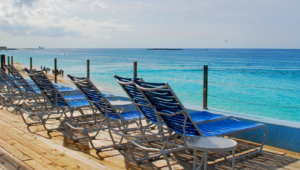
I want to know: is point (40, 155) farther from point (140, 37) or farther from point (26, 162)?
point (140, 37)

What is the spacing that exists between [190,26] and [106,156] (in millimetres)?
57734

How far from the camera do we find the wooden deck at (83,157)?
9.27 feet

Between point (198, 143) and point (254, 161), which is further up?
point (198, 143)

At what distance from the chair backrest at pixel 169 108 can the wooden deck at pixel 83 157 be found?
36 centimetres

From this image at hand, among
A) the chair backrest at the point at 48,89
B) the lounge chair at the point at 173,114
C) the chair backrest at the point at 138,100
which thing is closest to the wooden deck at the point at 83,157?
the lounge chair at the point at 173,114

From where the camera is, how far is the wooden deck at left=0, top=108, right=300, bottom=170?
2824 millimetres

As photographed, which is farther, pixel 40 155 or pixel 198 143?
pixel 40 155

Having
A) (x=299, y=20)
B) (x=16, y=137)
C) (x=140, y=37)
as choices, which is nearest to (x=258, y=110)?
(x=16, y=137)

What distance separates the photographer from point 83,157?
3.06m

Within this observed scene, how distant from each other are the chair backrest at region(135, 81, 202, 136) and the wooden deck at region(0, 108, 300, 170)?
0.36m

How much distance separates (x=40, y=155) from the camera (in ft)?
10.1

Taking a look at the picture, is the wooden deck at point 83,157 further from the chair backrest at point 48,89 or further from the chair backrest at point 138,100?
the chair backrest at point 48,89

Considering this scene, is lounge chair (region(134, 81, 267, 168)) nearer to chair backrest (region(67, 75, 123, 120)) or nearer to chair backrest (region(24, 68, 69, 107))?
chair backrest (region(67, 75, 123, 120))

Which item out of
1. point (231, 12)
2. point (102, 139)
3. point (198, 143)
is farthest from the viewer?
point (231, 12)
